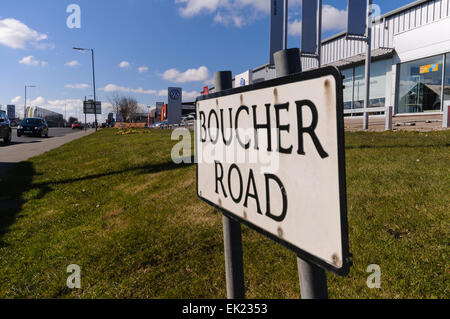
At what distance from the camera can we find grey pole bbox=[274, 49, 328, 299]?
35.2 inches

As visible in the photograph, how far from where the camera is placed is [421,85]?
1596cm

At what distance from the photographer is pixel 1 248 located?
369cm

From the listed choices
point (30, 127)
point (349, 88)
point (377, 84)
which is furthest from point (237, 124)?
point (30, 127)

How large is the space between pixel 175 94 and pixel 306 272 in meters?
10.9

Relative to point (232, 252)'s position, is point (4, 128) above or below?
above

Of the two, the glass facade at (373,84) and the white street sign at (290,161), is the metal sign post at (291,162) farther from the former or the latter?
the glass facade at (373,84)

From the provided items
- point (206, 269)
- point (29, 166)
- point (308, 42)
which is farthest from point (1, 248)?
point (308, 42)

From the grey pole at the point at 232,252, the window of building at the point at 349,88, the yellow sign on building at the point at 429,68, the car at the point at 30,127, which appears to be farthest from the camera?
the car at the point at 30,127

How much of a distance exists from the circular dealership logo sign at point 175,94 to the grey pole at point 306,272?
1048 cm

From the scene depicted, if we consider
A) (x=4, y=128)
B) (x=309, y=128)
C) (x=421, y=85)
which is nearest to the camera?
(x=309, y=128)

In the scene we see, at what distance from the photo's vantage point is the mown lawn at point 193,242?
2451 mm

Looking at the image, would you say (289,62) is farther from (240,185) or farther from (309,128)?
(240,185)

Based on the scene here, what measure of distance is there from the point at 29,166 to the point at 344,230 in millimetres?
10962

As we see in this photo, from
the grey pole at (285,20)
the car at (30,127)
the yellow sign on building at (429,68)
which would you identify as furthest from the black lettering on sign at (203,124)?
the car at (30,127)
